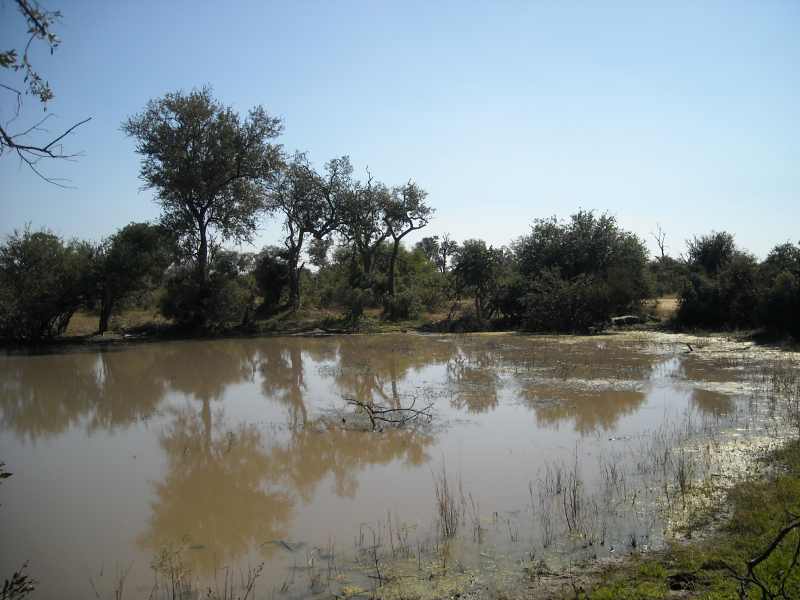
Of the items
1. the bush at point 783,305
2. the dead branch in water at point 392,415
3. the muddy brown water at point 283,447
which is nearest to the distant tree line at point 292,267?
the bush at point 783,305

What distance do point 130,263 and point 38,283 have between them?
3.92m

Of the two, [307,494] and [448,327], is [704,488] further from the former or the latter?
[448,327]

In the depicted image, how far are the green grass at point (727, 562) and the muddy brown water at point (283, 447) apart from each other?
0.74 meters

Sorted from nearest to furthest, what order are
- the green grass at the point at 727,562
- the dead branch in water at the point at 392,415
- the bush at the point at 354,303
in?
the green grass at the point at 727,562
the dead branch in water at the point at 392,415
the bush at the point at 354,303

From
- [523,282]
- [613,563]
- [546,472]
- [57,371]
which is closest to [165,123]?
[57,371]

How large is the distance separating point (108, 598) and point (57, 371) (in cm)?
1735

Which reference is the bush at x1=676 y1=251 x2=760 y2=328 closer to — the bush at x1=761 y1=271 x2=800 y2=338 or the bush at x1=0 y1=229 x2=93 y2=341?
the bush at x1=761 y1=271 x2=800 y2=338

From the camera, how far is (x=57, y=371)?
66.7ft

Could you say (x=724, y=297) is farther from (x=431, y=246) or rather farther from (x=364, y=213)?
(x=431, y=246)

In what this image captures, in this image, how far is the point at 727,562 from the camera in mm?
4879

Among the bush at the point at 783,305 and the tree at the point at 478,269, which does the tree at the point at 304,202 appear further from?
the bush at the point at 783,305

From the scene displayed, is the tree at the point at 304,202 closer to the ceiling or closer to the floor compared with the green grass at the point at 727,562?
closer to the ceiling

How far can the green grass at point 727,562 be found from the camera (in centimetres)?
446

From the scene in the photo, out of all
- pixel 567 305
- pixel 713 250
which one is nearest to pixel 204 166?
→ pixel 567 305
